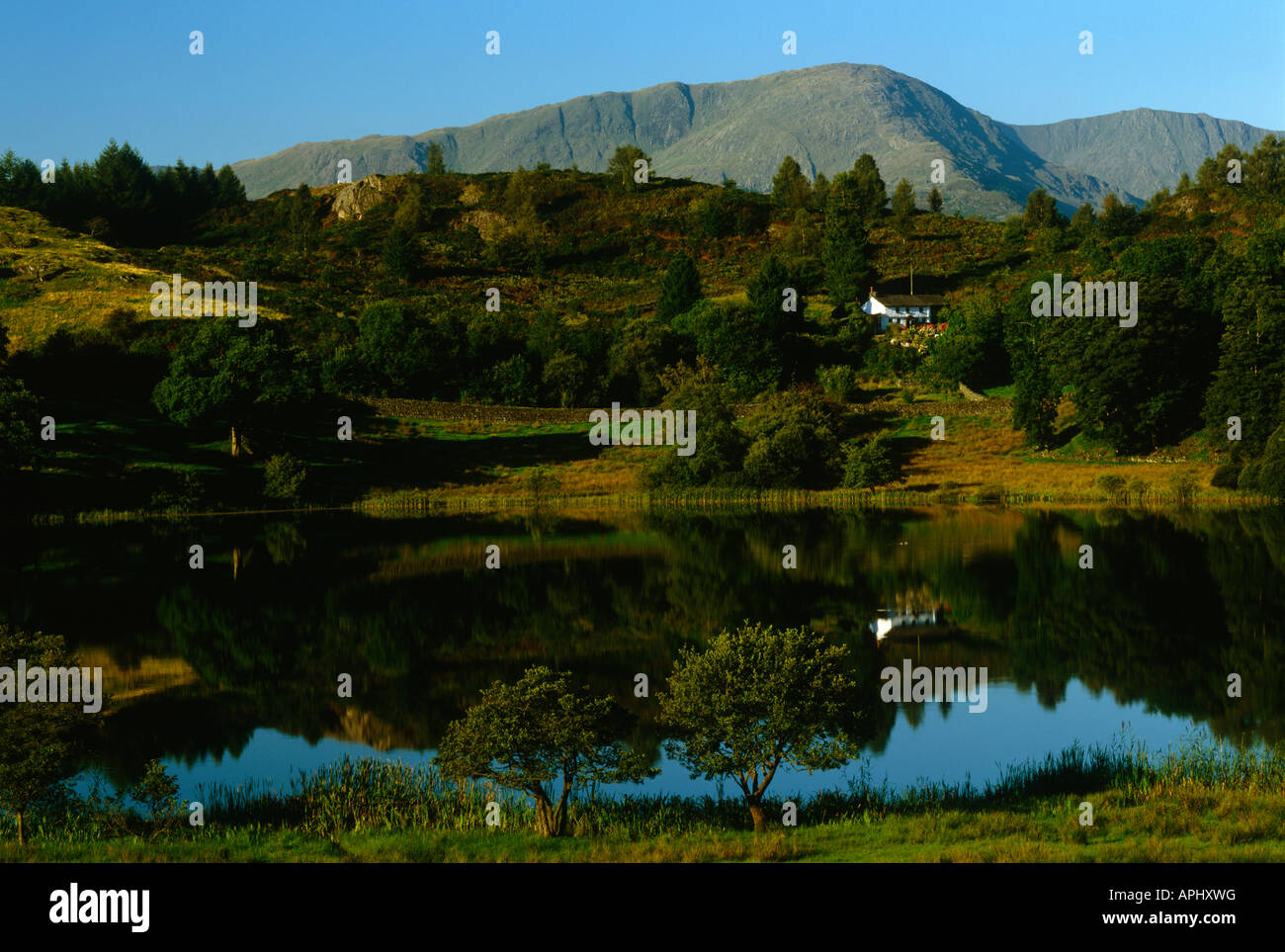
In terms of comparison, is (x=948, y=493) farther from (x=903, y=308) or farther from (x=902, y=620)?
(x=903, y=308)

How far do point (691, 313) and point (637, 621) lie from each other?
247 ft

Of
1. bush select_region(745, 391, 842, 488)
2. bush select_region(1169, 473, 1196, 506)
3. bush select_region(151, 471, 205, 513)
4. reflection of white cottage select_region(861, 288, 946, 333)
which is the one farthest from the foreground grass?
reflection of white cottage select_region(861, 288, 946, 333)

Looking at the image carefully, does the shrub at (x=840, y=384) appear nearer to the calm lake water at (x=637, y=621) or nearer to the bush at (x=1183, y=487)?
the bush at (x=1183, y=487)

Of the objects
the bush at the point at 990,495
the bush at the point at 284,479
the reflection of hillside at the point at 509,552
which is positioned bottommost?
the reflection of hillside at the point at 509,552

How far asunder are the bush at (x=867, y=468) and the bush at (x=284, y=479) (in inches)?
1532

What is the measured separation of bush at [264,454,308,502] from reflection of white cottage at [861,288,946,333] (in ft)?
234

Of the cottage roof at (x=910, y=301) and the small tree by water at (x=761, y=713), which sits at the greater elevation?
the cottage roof at (x=910, y=301)

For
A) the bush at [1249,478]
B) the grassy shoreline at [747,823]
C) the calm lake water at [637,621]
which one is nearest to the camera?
the grassy shoreline at [747,823]

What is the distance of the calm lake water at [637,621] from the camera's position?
26.8 metres

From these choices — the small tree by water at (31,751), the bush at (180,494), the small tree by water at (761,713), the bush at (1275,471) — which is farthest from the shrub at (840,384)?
the small tree by water at (31,751)

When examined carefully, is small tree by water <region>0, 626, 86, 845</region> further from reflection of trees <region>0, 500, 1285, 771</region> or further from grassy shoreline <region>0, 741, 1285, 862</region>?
reflection of trees <region>0, 500, 1285, 771</region>

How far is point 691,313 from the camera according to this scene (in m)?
112

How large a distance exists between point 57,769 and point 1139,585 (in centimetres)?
3943

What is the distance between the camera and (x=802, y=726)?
19406mm
